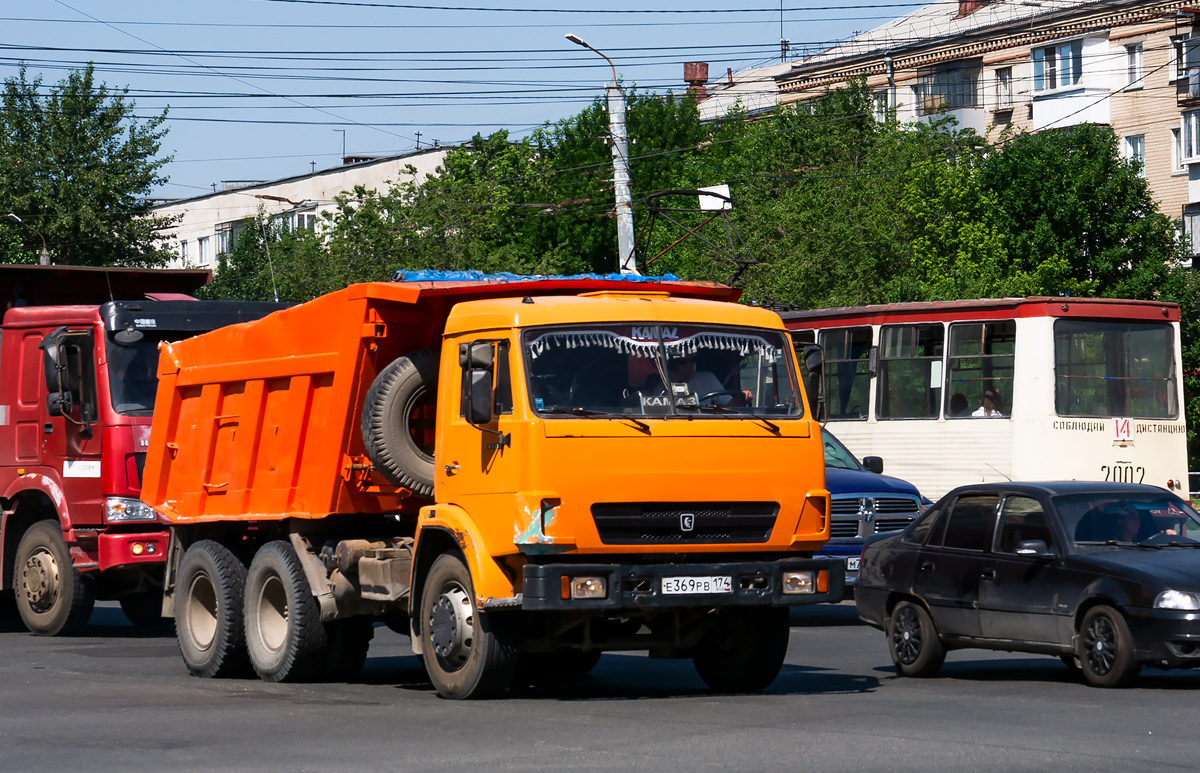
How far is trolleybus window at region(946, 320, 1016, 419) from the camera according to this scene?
2161 cm

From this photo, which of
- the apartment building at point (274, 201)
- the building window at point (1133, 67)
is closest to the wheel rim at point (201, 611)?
the building window at point (1133, 67)

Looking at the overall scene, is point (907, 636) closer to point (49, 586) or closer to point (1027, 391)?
point (49, 586)

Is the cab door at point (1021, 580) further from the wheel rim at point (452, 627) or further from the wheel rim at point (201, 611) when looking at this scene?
the wheel rim at point (201, 611)

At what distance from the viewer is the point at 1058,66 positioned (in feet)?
201

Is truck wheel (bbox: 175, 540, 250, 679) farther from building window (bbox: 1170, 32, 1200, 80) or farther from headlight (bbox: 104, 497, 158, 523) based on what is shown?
building window (bbox: 1170, 32, 1200, 80)

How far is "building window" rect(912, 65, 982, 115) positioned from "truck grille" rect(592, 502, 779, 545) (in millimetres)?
55342

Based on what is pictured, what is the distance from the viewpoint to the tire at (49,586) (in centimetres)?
1677

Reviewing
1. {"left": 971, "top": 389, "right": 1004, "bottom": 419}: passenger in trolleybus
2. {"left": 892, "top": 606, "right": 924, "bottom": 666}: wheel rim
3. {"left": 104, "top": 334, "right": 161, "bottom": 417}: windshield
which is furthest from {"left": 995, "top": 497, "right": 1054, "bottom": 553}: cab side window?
{"left": 971, "top": 389, "right": 1004, "bottom": 419}: passenger in trolleybus

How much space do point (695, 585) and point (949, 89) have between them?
192ft

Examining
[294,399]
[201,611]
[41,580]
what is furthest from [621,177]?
[294,399]

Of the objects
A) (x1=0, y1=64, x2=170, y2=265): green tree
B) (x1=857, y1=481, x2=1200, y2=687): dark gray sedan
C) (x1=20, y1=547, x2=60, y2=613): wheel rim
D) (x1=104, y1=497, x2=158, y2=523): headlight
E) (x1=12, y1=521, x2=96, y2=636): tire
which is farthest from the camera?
(x1=0, y1=64, x2=170, y2=265): green tree

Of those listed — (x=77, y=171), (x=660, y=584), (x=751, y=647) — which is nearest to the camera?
(x=660, y=584)

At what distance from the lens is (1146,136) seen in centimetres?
5869

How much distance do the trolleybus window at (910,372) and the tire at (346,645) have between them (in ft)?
37.3
